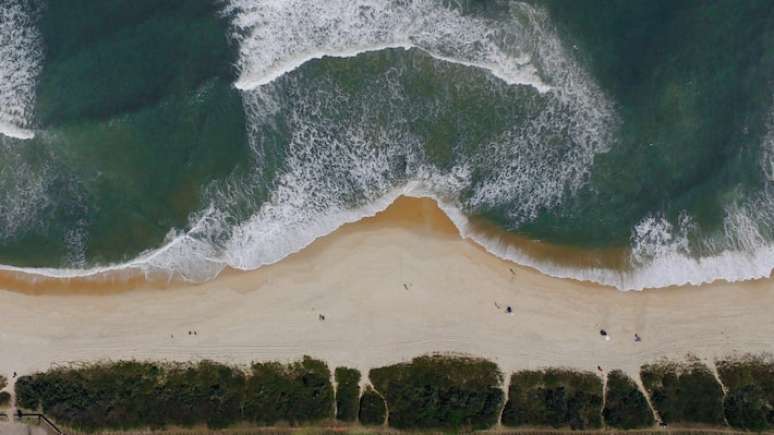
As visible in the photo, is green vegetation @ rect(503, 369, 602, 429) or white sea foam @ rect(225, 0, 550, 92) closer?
white sea foam @ rect(225, 0, 550, 92)

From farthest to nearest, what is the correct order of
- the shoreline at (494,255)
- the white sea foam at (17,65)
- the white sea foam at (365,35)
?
the shoreline at (494,255) → the white sea foam at (17,65) → the white sea foam at (365,35)

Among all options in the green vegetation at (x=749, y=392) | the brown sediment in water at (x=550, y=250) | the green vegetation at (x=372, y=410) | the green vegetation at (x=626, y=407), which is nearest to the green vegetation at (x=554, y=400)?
the green vegetation at (x=626, y=407)

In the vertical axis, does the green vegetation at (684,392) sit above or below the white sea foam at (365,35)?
below

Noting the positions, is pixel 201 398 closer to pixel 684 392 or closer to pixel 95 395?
pixel 95 395

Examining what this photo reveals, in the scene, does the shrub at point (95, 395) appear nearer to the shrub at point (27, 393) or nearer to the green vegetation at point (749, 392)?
the shrub at point (27, 393)

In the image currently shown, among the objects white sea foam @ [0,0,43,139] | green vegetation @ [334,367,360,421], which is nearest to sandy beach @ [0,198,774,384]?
green vegetation @ [334,367,360,421]

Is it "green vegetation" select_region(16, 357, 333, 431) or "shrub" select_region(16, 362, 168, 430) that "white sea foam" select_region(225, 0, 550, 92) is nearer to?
"green vegetation" select_region(16, 357, 333, 431)

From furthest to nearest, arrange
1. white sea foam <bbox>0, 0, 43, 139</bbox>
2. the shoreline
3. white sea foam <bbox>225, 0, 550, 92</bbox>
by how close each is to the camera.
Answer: the shoreline, white sea foam <bbox>0, 0, 43, 139</bbox>, white sea foam <bbox>225, 0, 550, 92</bbox>
